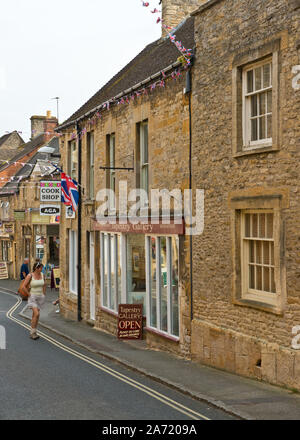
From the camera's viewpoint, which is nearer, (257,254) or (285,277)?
(285,277)

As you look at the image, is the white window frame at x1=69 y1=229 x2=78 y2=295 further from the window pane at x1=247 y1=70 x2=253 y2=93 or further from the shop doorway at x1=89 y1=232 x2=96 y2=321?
the window pane at x1=247 y1=70 x2=253 y2=93

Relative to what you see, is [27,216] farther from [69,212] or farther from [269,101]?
[269,101]

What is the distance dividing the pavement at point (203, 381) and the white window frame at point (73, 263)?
5051 mm

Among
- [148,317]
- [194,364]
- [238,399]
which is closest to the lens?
[238,399]

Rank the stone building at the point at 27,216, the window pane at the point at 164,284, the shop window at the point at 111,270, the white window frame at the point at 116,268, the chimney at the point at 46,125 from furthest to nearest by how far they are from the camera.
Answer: the chimney at the point at 46,125 → the stone building at the point at 27,216 → the shop window at the point at 111,270 → the white window frame at the point at 116,268 → the window pane at the point at 164,284

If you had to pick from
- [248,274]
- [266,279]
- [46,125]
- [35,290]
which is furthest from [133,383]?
[46,125]

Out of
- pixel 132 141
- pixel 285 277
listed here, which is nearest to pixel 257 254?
pixel 285 277

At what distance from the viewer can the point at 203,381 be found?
424 inches

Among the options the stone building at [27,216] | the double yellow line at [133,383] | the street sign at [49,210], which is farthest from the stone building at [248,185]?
the stone building at [27,216]

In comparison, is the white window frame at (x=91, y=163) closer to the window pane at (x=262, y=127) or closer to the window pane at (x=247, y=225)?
the window pane at (x=247, y=225)

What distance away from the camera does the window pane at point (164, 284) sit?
1469 cm

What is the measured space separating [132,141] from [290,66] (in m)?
7.19

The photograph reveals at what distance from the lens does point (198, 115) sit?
12.9 meters

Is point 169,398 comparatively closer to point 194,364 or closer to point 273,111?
point 194,364
